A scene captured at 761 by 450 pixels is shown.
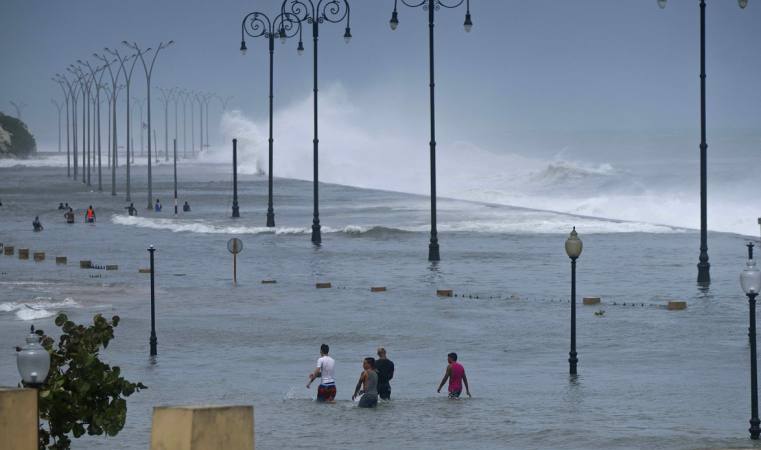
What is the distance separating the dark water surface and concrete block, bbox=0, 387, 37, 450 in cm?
791

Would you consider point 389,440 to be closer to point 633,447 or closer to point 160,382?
point 633,447

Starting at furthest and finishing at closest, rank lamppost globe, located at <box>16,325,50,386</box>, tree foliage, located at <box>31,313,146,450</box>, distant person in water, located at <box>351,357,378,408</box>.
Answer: distant person in water, located at <box>351,357,378,408</box>, tree foliage, located at <box>31,313,146,450</box>, lamppost globe, located at <box>16,325,50,386</box>

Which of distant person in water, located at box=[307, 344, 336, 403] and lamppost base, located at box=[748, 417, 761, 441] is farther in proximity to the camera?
distant person in water, located at box=[307, 344, 336, 403]

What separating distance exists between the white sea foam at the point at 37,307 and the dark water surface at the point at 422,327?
84 millimetres

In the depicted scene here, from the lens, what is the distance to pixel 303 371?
26.1 meters

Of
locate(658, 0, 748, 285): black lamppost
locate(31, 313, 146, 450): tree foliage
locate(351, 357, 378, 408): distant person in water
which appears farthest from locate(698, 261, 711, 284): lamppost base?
locate(31, 313, 146, 450): tree foliage

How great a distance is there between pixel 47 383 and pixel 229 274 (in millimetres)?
31360

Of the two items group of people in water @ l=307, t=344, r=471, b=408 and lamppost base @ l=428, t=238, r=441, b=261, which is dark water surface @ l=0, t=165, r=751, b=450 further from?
lamppost base @ l=428, t=238, r=441, b=261

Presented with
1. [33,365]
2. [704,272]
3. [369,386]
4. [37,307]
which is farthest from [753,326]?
[704,272]

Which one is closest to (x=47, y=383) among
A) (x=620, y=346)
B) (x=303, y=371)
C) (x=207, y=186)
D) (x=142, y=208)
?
(x=303, y=371)

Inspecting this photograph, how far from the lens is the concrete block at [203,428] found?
33.6 feet

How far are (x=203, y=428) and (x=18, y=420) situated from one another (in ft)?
5.69

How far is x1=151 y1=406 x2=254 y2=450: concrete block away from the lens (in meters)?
10.2

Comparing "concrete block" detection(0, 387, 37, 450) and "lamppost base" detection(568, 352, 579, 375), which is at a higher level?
"concrete block" detection(0, 387, 37, 450)
